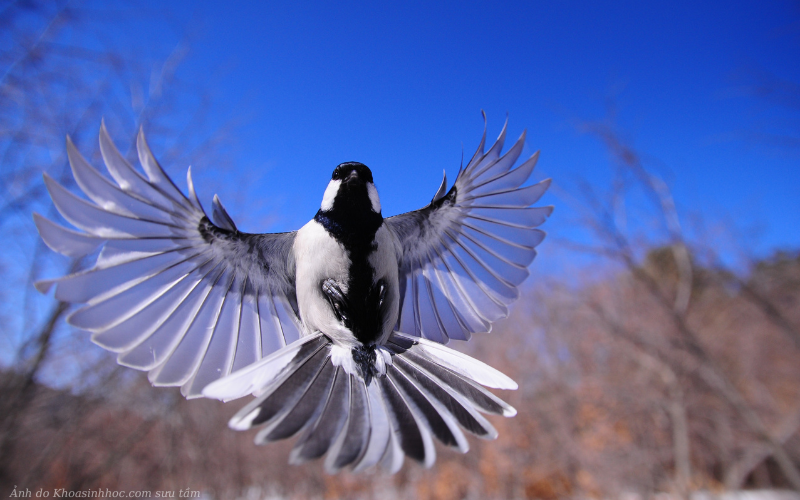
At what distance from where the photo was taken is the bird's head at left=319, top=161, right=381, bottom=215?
1.14 metres

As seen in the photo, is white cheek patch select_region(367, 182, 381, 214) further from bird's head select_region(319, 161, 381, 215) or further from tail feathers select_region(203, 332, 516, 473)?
tail feathers select_region(203, 332, 516, 473)

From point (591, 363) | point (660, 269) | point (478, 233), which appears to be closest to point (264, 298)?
point (478, 233)

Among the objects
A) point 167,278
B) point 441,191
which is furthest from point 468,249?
point 167,278

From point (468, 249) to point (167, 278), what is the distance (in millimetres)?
1120

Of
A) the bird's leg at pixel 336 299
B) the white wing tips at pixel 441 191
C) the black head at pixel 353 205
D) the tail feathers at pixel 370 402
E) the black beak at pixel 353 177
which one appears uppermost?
the white wing tips at pixel 441 191

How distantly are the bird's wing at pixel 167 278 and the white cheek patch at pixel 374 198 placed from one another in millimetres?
409

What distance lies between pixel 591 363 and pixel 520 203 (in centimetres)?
484

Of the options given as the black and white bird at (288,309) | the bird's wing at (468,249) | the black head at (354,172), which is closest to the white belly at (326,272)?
the black and white bird at (288,309)

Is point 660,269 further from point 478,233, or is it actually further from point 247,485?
point 247,485

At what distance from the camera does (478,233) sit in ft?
5.61

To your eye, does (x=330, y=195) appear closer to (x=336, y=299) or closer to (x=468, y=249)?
(x=336, y=299)

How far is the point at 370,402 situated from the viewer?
1.27 meters

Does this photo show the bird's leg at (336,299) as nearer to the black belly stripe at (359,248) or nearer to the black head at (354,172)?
the black belly stripe at (359,248)

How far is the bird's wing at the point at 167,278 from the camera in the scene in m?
0.99
